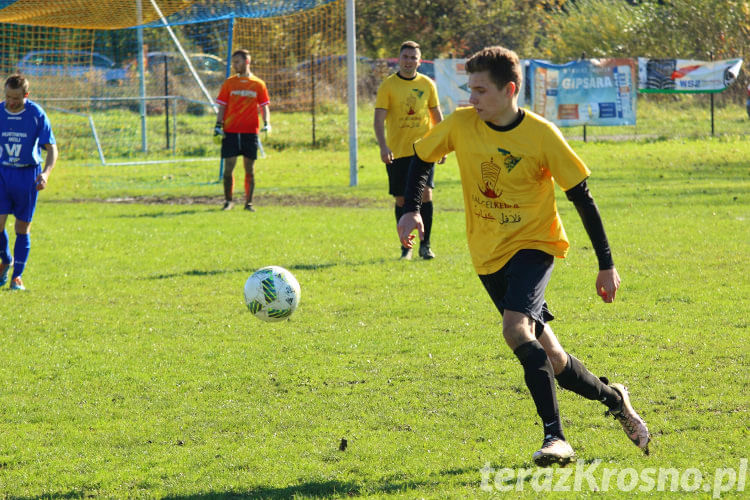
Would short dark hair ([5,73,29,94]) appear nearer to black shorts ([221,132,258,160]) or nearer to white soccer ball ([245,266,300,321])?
white soccer ball ([245,266,300,321])

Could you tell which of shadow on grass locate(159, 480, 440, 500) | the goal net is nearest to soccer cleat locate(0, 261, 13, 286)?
shadow on grass locate(159, 480, 440, 500)

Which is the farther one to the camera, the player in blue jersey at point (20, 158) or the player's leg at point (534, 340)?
the player in blue jersey at point (20, 158)

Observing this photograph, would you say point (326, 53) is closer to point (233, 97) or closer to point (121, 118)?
point (121, 118)

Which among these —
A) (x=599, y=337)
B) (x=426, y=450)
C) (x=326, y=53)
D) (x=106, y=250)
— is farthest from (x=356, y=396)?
(x=326, y=53)

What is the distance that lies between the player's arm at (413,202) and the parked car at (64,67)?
17.5 meters

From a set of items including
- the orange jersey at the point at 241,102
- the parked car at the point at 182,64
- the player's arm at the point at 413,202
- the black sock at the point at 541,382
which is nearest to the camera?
the black sock at the point at 541,382

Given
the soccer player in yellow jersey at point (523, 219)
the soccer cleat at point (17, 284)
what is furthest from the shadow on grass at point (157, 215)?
the soccer player in yellow jersey at point (523, 219)

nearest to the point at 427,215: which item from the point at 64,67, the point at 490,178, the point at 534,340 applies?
the point at 490,178

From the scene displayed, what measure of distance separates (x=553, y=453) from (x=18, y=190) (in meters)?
6.59

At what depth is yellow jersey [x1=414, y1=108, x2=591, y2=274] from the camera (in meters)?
4.27

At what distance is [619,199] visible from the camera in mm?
14031

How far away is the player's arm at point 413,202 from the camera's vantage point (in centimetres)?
456

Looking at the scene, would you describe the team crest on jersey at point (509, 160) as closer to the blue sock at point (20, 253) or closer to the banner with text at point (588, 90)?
the blue sock at point (20, 253)

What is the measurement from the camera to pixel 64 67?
22.0 m
